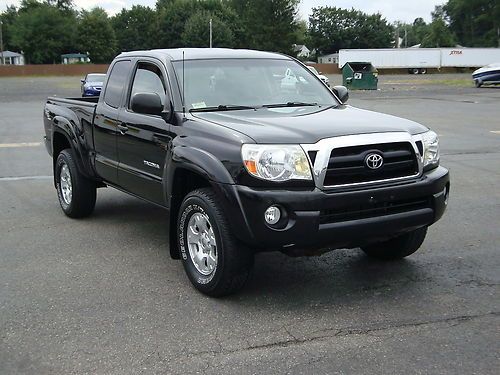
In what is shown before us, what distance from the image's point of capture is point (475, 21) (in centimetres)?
10944

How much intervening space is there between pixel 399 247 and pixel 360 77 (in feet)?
119

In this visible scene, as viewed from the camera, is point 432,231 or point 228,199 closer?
point 228,199

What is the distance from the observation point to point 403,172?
4496 mm

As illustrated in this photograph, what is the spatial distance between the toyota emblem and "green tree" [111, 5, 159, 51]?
103m

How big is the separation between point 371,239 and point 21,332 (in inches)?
98.1

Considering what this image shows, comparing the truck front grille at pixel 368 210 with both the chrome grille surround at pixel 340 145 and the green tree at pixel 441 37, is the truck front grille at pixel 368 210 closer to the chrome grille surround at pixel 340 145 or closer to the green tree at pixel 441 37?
the chrome grille surround at pixel 340 145

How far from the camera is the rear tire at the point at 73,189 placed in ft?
22.6

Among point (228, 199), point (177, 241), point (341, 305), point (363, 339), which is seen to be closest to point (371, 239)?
point (341, 305)

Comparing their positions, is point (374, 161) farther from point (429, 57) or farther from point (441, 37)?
point (441, 37)

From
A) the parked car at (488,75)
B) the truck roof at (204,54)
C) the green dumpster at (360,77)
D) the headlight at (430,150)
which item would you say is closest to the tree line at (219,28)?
the green dumpster at (360,77)

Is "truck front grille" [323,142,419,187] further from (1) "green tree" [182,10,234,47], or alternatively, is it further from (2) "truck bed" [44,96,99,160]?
(1) "green tree" [182,10,234,47]

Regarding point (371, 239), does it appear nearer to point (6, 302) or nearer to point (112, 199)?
point (6, 302)

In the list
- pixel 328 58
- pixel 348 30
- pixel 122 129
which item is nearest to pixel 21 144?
pixel 122 129

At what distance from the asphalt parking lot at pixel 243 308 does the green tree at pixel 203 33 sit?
88.4m
